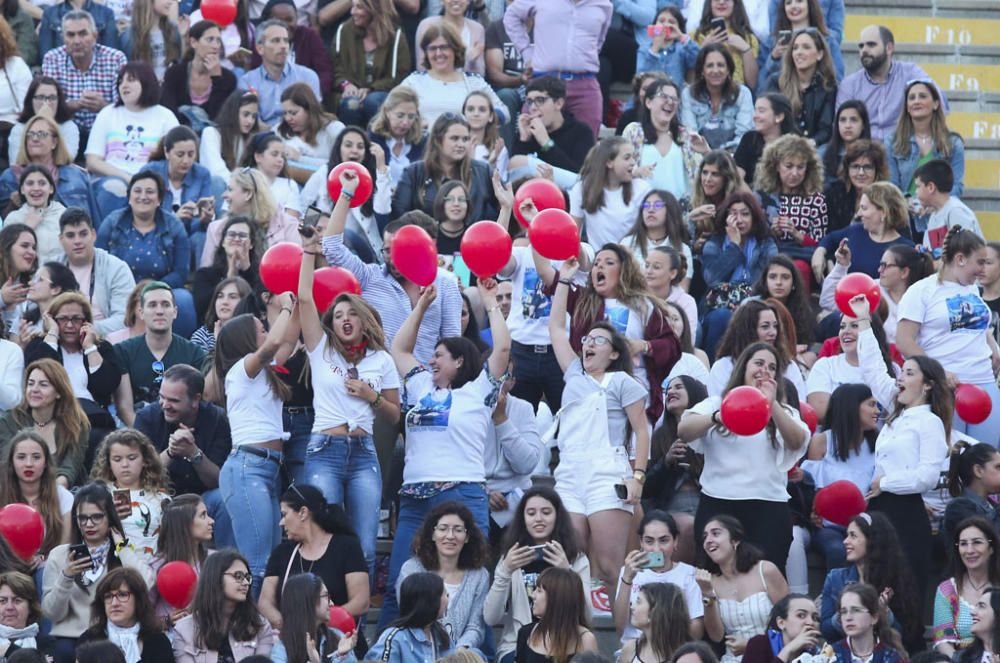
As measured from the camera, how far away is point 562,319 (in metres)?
12.0

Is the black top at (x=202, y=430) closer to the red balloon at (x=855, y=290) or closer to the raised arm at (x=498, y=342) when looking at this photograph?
the raised arm at (x=498, y=342)

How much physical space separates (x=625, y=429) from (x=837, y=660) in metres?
1.79

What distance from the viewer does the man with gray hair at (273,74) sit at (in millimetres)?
15297

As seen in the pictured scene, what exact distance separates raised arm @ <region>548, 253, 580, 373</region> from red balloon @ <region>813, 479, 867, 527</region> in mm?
1539

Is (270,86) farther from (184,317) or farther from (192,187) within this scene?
(184,317)

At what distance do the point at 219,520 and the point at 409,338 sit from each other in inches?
56.5

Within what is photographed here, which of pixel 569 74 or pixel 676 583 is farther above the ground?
pixel 569 74

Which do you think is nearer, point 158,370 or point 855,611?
Result: point 855,611

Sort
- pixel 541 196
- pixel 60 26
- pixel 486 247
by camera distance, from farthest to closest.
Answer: pixel 60 26 → pixel 541 196 → pixel 486 247

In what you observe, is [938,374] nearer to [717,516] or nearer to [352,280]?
[717,516]

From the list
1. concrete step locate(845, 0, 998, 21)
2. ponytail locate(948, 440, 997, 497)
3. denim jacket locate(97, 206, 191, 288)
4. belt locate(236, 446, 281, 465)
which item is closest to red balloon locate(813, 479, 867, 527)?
ponytail locate(948, 440, 997, 497)

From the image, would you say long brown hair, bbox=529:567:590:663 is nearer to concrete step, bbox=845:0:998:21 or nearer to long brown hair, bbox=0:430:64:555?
long brown hair, bbox=0:430:64:555

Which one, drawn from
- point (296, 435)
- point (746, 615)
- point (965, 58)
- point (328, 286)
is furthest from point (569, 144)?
point (746, 615)

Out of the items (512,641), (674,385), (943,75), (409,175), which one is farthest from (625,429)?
(943,75)
